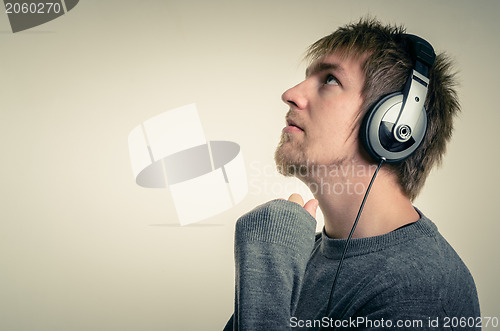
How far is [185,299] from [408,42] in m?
1.16

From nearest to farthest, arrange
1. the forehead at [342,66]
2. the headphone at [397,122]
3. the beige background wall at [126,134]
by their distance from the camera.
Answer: the headphone at [397,122], the forehead at [342,66], the beige background wall at [126,134]

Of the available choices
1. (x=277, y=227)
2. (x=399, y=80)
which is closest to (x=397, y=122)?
(x=399, y=80)

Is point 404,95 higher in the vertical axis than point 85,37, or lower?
lower

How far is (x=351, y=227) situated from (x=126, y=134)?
0.95 metres

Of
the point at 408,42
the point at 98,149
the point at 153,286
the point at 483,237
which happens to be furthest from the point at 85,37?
the point at 483,237

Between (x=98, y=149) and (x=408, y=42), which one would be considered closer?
(x=408, y=42)

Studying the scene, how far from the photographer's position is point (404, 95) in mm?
743

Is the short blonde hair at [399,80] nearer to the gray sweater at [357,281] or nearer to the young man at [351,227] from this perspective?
the young man at [351,227]

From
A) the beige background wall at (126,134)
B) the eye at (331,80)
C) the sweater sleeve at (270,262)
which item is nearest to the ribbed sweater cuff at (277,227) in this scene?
the sweater sleeve at (270,262)

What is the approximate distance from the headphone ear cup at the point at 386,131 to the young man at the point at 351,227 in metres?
0.05

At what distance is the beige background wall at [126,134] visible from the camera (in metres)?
1.42

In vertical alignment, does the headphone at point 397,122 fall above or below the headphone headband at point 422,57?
below

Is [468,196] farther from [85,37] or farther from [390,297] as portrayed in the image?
[85,37]

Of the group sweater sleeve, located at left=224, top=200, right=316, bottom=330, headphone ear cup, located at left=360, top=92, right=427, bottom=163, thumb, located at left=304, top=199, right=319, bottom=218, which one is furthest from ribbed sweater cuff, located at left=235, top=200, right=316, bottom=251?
headphone ear cup, located at left=360, top=92, right=427, bottom=163
